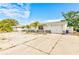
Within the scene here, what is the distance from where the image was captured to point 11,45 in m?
3.10

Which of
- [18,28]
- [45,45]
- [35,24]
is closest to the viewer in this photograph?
[45,45]

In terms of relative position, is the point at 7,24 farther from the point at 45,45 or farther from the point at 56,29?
the point at 56,29

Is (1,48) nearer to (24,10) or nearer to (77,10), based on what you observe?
(24,10)

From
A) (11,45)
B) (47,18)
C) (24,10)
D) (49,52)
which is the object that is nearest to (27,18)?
(24,10)

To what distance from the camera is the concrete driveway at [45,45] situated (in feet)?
9.57

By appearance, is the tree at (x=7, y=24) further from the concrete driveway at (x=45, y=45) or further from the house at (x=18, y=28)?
the concrete driveway at (x=45, y=45)

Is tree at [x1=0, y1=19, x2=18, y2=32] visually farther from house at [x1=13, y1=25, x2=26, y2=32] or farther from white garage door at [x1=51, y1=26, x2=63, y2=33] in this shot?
white garage door at [x1=51, y1=26, x2=63, y2=33]

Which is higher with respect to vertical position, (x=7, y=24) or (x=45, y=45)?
(x=7, y=24)

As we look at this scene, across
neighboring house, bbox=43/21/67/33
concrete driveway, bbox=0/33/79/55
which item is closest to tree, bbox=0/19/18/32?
concrete driveway, bbox=0/33/79/55

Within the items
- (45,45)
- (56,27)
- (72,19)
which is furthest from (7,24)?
(72,19)

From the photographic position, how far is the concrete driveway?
292cm

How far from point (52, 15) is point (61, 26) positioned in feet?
1.00

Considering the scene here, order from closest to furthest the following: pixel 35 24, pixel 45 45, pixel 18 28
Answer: pixel 45 45, pixel 35 24, pixel 18 28

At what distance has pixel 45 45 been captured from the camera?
10.0 feet
